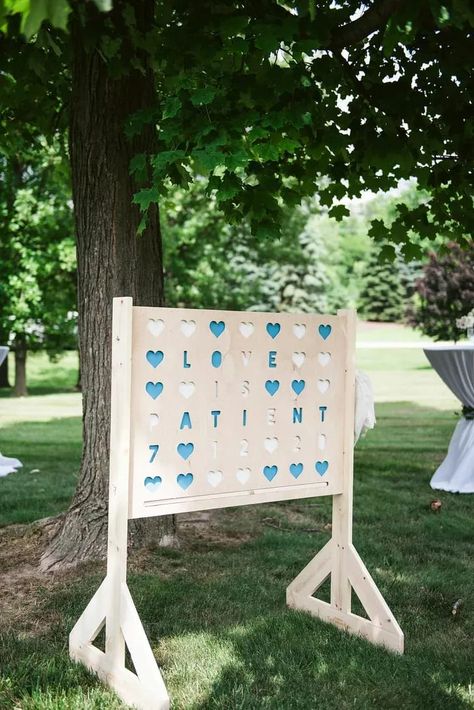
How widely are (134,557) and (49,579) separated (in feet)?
1.78

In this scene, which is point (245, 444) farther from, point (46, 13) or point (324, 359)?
point (46, 13)

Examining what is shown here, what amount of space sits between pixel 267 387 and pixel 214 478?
506 mm

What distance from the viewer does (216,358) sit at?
11.1ft

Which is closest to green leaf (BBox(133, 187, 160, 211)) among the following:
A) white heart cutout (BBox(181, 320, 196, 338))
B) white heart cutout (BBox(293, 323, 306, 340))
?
white heart cutout (BBox(181, 320, 196, 338))

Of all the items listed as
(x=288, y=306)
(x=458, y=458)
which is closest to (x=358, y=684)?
(x=458, y=458)

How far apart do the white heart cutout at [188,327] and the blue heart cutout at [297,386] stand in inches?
25.8

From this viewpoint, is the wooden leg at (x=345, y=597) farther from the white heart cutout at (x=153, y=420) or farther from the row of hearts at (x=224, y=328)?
the white heart cutout at (x=153, y=420)

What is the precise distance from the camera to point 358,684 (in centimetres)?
305

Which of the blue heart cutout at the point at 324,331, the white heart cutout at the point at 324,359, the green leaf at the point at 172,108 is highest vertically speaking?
the green leaf at the point at 172,108

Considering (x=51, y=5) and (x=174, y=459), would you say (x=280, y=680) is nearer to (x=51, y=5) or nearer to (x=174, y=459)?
(x=174, y=459)

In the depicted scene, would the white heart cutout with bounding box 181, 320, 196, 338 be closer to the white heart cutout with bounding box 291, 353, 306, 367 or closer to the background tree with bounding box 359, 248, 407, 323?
the white heart cutout with bounding box 291, 353, 306, 367

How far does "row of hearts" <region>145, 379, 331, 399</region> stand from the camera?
316 centimetres

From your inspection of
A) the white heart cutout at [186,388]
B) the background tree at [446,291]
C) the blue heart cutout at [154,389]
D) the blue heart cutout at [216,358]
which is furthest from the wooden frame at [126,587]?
the background tree at [446,291]

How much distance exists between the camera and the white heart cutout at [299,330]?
3.67 metres
